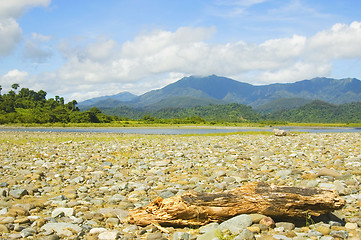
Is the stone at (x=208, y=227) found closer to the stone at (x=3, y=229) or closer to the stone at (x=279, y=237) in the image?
the stone at (x=279, y=237)

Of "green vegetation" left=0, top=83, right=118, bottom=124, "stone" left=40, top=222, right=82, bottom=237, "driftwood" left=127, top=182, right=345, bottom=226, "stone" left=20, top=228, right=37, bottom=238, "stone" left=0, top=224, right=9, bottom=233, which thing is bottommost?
"stone" left=40, top=222, right=82, bottom=237

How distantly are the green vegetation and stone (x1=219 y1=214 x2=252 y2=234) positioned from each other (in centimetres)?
13391

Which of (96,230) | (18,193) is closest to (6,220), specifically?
(96,230)

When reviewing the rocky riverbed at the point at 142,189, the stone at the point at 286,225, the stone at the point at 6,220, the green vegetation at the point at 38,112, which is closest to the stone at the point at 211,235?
the rocky riverbed at the point at 142,189

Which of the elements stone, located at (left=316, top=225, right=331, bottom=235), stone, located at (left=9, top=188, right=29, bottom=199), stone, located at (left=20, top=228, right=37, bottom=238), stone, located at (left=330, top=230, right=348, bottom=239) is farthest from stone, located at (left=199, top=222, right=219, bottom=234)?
stone, located at (left=9, top=188, right=29, bottom=199)

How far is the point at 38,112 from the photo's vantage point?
143m

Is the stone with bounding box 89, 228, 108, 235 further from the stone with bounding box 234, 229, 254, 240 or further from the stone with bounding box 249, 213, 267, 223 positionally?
the stone with bounding box 249, 213, 267, 223

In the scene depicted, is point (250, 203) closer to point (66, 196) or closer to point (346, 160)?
point (66, 196)

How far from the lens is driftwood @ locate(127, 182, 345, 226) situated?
21.5ft

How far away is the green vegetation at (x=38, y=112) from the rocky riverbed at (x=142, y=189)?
408 feet

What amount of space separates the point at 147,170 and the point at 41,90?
204725 mm

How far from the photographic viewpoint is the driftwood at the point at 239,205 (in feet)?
21.5

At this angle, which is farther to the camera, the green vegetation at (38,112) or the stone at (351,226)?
the green vegetation at (38,112)

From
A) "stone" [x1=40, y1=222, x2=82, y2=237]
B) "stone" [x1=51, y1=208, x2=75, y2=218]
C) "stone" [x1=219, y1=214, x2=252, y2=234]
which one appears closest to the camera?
"stone" [x1=219, y1=214, x2=252, y2=234]
